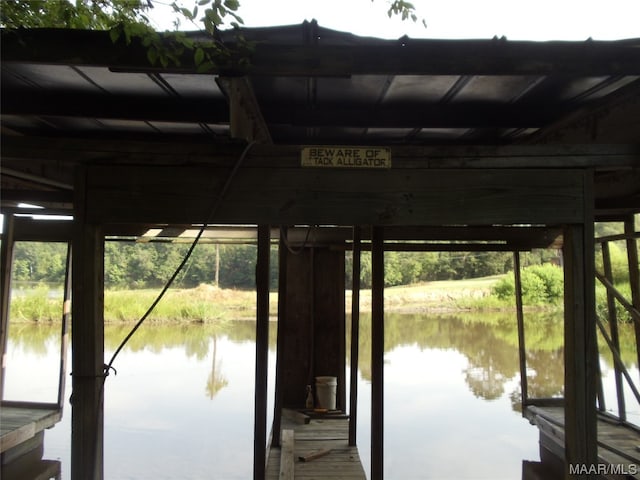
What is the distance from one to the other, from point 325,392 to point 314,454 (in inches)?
71.2

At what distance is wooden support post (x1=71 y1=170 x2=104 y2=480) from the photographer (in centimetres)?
251

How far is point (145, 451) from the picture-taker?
28.1 feet

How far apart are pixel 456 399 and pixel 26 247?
17749 millimetres

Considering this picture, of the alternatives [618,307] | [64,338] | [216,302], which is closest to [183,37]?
[64,338]

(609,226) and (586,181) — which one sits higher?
(609,226)

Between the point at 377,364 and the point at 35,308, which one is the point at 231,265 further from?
the point at 377,364

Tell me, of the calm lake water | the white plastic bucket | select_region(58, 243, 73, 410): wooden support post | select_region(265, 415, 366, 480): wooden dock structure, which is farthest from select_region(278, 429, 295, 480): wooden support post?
select_region(58, 243, 73, 410): wooden support post

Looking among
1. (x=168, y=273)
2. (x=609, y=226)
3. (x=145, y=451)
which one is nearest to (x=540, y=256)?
(x=609, y=226)

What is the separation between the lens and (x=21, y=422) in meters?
6.68

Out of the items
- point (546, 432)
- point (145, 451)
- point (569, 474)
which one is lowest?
point (145, 451)

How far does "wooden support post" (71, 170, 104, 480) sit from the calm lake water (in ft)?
17.7

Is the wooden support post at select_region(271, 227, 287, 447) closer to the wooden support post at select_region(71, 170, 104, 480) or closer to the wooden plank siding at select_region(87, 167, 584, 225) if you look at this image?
the wooden plank siding at select_region(87, 167, 584, 225)

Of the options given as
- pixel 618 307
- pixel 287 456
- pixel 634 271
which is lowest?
pixel 287 456

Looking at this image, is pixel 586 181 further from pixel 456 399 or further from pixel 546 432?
pixel 456 399
